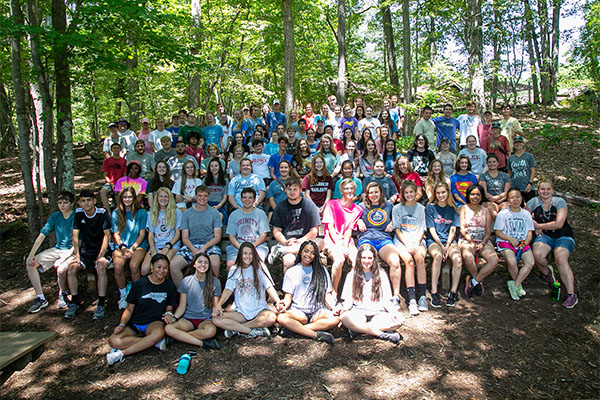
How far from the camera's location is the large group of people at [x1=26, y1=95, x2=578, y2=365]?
4.80 meters

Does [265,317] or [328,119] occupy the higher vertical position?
[328,119]

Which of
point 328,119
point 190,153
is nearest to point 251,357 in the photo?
point 190,153

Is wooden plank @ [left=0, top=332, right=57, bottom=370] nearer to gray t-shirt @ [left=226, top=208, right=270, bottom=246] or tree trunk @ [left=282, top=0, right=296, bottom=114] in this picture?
gray t-shirt @ [left=226, top=208, right=270, bottom=246]

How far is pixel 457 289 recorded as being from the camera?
572cm

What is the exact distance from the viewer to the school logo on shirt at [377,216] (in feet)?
19.4

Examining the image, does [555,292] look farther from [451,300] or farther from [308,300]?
[308,300]

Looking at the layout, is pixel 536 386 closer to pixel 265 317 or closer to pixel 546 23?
pixel 265 317

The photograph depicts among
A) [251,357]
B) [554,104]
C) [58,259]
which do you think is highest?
[554,104]

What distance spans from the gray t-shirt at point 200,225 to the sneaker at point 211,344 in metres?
1.69

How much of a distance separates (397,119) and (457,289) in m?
5.34

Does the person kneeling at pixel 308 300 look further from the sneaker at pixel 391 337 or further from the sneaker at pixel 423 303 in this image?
the sneaker at pixel 423 303

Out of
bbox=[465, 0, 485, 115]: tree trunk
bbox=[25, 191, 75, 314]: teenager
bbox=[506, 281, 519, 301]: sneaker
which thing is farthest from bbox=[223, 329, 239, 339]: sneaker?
bbox=[465, 0, 485, 115]: tree trunk

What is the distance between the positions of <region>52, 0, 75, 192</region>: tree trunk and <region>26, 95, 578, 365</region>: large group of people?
2.54 ft

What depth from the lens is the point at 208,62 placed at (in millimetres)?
10000
